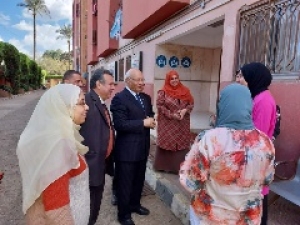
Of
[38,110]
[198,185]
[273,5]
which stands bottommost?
[198,185]

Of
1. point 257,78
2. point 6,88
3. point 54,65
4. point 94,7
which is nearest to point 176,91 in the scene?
point 257,78

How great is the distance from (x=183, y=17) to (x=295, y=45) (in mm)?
3341

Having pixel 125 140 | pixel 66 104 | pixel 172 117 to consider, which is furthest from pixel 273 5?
pixel 66 104

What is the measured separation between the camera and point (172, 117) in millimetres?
3732

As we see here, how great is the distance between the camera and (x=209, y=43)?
8.04 m

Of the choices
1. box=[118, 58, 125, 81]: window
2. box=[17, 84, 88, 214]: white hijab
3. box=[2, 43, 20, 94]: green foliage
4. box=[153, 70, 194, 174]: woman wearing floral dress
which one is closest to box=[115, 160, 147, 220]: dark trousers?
box=[153, 70, 194, 174]: woman wearing floral dress

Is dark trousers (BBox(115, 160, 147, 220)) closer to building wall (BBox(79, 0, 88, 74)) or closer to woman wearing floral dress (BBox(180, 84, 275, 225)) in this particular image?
woman wearing floral dress (BBox(180, 84, 275, 225))

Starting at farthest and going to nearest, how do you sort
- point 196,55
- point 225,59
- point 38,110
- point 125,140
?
point 196,55 → point 225,59 → point 125,140 → point 38,110

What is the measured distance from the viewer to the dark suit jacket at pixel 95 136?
215 centimetres

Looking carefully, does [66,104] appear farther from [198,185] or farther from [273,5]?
[273,5]

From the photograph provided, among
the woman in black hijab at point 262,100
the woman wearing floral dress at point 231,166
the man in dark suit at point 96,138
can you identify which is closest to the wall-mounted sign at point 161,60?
the man in dark suit at point 96,138

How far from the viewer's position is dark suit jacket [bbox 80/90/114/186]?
215 cm

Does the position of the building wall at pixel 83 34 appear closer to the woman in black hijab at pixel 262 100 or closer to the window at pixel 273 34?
the window at pixel 273 34

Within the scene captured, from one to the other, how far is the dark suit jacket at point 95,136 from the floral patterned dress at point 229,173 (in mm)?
811
